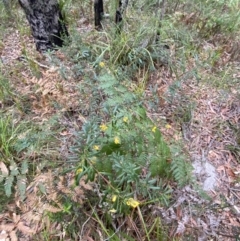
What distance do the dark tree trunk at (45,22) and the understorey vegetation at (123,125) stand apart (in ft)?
0.17

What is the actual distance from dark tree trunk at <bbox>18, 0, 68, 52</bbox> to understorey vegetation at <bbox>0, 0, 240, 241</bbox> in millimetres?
51

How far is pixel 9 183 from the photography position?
1.42 m

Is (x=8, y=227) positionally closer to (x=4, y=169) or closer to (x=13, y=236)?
(x=13, y=236)

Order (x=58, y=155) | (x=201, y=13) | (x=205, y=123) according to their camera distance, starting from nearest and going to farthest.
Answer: (x=58, y=155) < (x=205, y=123) < (x=201, y=13)

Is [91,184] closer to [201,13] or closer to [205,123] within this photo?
[205,123]

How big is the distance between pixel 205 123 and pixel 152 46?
2.58ft

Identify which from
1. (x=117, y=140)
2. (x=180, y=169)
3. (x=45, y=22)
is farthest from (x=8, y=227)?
(x=45, y=22)

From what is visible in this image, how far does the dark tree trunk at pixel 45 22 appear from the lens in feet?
6.94

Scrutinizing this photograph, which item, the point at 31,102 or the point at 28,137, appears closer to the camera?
the point at 28,137

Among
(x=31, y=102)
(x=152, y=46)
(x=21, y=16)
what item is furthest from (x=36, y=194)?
(x=21, y=16)

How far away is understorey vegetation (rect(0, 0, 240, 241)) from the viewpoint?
1.35m

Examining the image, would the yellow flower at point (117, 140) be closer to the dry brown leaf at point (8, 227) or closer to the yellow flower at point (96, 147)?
the yellow flower at point (96, 147)

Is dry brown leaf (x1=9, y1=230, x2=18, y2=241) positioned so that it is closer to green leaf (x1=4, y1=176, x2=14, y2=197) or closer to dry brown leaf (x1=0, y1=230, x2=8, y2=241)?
dry brown leaf (x1=0, y1=230, x2=8, y2=241)

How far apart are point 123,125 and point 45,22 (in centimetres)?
137
